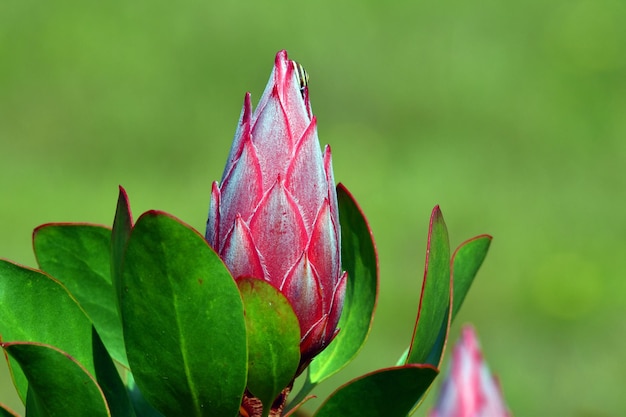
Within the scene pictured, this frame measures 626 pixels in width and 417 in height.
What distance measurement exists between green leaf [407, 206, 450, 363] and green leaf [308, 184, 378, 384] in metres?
0.14

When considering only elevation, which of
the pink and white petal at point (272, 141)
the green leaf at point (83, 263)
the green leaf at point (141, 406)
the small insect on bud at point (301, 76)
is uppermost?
the small insect on bud at point (301, 76)

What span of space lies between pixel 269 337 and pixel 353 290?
312mm

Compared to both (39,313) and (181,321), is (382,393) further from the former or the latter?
(39,313)

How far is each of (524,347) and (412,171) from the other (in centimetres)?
152

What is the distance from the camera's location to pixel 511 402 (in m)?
4.74

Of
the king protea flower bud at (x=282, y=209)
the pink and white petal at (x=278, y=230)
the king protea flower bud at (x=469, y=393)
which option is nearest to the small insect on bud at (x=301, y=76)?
the king protea flower bud at (x=282, y=209)

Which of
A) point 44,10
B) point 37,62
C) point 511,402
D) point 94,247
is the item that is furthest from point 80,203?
point 94,247

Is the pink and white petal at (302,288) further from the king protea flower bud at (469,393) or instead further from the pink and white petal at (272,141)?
the king protea flower bud at (469,393)

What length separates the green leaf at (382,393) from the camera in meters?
1.14

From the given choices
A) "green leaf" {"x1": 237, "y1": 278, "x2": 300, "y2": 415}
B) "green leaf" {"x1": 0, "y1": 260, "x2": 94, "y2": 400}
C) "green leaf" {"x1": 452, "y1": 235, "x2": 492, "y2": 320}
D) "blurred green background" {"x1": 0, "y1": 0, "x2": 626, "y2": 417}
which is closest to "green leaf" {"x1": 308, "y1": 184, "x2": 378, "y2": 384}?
"green leaf" {"x1": 452, "y1": 235, "x2": 492, "y2": 320}

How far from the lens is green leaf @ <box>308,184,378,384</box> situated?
1.42m

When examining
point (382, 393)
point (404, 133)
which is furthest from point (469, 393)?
point (404, 133)

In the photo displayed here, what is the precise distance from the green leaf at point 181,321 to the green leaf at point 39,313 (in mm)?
142

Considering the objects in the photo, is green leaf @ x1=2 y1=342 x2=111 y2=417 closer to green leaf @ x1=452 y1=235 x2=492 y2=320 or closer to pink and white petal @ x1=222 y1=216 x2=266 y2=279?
pink and white petal @ x1=222 y1=216 x2=266 y2=279
